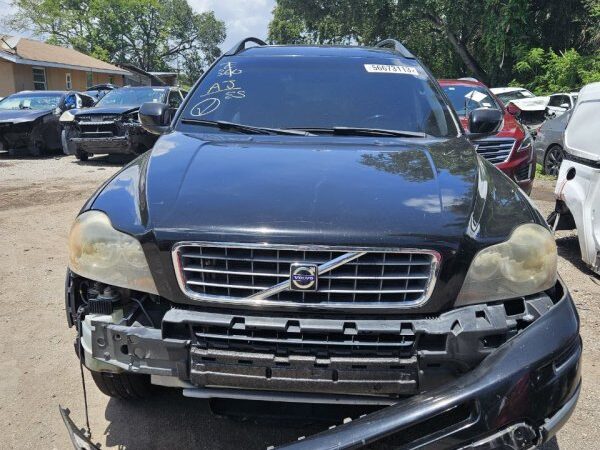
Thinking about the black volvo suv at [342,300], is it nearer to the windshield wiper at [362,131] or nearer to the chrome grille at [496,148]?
the windshield wiper at [362,131]

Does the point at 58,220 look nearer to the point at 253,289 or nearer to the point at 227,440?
the point at 227,440

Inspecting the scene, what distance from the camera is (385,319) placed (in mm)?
2004

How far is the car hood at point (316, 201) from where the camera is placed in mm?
2012

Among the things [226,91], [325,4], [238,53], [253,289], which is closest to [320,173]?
[253,289]

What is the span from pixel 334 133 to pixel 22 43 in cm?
3156

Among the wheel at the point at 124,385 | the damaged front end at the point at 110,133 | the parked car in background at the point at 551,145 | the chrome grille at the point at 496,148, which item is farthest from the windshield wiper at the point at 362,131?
the damaged front end at the point at 110,133

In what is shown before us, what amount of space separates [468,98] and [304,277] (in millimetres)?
7645

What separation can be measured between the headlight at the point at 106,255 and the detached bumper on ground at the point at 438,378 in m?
0.18

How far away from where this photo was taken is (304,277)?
6.52 feet

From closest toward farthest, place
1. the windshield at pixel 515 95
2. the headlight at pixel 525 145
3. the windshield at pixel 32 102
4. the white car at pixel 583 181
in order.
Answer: the white car at pixel 583 181, the headlight at pixel 525 145, the windshield at pixel 32 102, the windshield at pixel 515 95

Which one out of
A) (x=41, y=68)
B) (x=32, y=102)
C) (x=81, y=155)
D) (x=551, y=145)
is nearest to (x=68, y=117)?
(x=81, y=155)

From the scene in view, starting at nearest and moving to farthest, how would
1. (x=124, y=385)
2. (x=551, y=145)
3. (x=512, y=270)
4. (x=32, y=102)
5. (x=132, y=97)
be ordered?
(x=512, y=270) → (x=124, y=385) → (x=551, y=145) → (x=132, y=97) → (x=32, y=102)

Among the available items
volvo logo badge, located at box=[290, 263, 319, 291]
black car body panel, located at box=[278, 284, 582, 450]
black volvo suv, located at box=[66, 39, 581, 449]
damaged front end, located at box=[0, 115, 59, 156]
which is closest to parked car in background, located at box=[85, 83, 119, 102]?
damaged front end, located at box=[0, 115, 59, 156]

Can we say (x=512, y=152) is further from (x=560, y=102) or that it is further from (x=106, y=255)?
(x=560, y=102)
